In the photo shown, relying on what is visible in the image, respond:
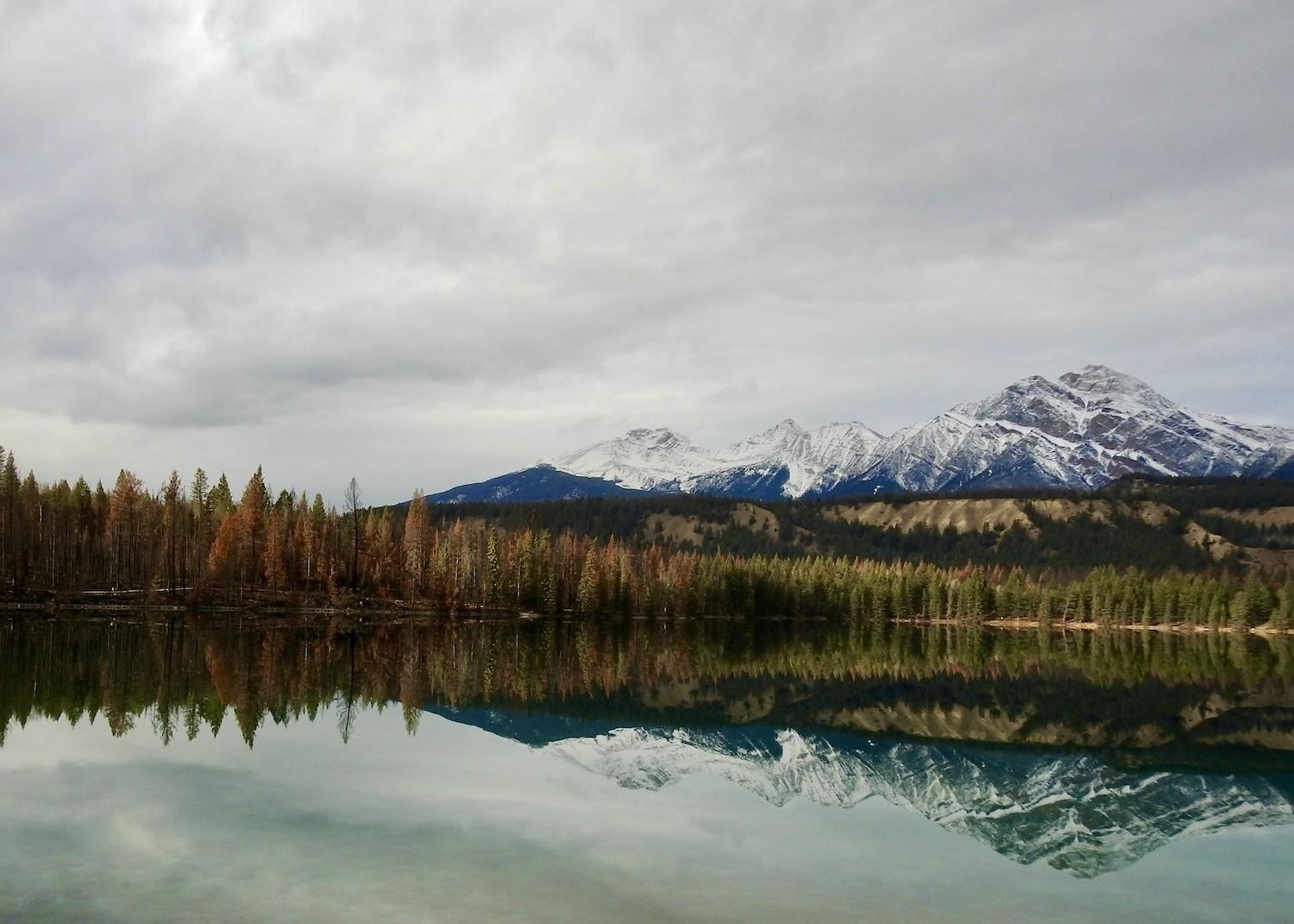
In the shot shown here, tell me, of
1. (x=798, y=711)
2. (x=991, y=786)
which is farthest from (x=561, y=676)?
(x=991, y=786)

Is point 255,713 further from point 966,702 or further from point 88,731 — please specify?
point 966,702

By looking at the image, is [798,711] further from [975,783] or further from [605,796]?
[605,796]

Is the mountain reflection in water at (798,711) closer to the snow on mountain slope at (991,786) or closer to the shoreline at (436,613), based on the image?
the snow on mountain slope at (991,786)

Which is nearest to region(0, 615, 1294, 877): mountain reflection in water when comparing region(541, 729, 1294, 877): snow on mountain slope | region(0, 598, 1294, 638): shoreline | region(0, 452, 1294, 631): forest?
region(541, 729, 1294, 877): snow on mountain slope

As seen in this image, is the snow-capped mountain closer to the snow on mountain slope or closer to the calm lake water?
the snow on mountain slope

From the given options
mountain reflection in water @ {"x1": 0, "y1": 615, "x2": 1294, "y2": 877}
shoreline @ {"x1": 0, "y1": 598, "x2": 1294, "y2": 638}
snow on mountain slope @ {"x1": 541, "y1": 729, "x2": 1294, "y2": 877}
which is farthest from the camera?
shoreline @ {"x1": 0, "y1": 598, "x2": 1294, "y2": 638}

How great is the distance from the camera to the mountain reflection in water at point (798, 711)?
31000 mm

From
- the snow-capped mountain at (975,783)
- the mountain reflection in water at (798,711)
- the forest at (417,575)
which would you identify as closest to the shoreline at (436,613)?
the forest at (417,575)

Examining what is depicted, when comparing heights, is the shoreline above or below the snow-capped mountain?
below

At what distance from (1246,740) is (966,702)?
51.9 ft

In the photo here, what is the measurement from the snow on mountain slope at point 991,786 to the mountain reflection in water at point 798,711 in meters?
0.13

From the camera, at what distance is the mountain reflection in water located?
31000mm

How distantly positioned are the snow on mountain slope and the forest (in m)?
86.9

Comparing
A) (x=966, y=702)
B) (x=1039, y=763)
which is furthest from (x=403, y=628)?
(x=1039, y=763)
